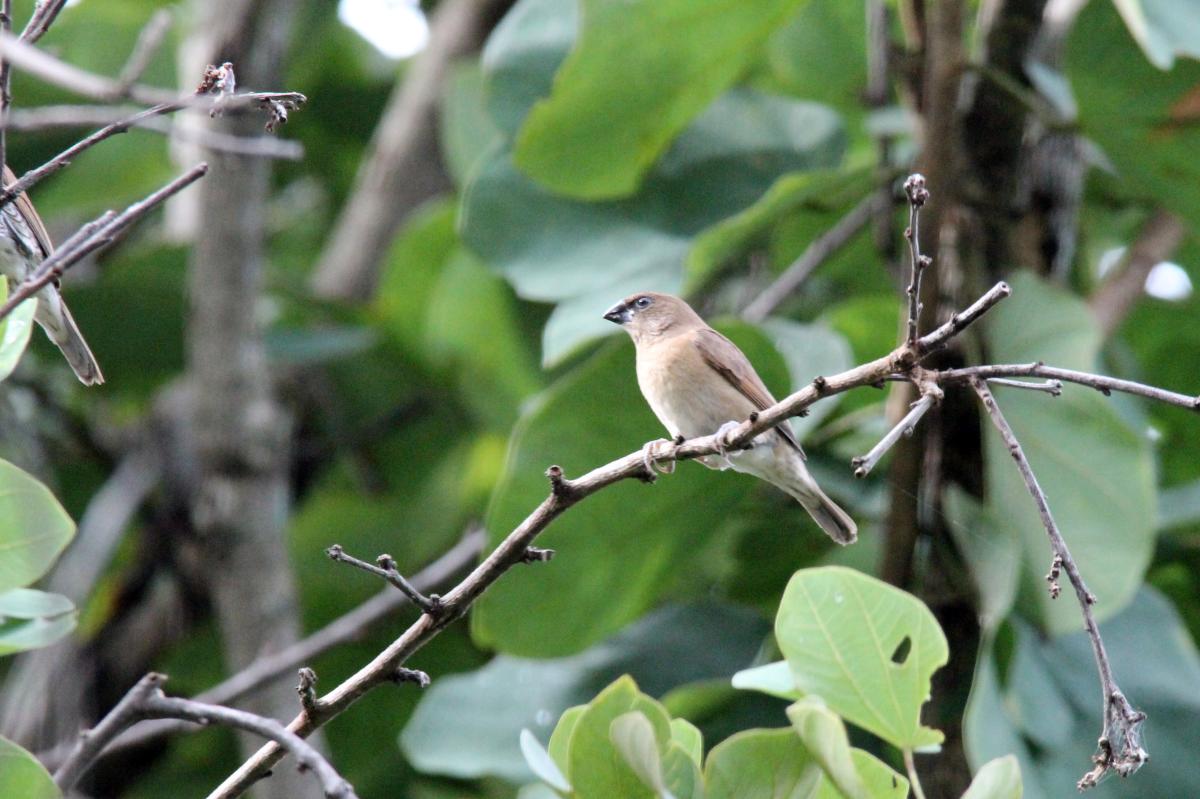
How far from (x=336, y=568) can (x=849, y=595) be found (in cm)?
333

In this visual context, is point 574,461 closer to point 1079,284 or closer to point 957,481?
point 957,481

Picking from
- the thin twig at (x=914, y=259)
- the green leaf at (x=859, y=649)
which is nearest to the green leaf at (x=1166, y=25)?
the green leaf at (x=859, y=649)

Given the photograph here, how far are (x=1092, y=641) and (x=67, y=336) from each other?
1.96m

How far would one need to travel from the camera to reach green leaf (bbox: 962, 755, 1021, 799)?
70.4 inches

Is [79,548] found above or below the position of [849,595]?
above

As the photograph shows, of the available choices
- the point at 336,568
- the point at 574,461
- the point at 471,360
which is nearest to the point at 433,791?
the point at 336,568

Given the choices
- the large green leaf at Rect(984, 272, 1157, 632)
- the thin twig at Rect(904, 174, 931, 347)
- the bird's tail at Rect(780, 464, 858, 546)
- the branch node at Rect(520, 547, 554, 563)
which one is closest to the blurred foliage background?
the large green leaf at Rect(984, 272, 1157, 632)

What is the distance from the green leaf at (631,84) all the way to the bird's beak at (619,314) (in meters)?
0.43

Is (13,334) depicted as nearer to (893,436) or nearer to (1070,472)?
(893,436)

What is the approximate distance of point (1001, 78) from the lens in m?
3.43

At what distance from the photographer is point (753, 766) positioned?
185 centimetres

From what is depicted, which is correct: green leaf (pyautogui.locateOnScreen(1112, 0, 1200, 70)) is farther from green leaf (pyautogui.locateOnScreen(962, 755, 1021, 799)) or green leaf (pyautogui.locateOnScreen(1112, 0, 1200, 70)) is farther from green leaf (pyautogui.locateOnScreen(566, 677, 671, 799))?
green leaf (pyautogui.locateOnScreen(566, 677, 671, 799))

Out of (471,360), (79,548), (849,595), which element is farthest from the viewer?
(471,360)

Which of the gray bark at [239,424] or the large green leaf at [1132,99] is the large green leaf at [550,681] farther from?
the large green leaf at [1132,99]
